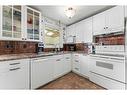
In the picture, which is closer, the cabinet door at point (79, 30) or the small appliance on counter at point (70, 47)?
the cabinet door at point (79, 30)

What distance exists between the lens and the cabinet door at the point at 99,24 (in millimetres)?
2820

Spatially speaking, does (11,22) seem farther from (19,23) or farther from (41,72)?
(41,72)

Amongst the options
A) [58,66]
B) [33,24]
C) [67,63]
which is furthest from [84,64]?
[33,24]

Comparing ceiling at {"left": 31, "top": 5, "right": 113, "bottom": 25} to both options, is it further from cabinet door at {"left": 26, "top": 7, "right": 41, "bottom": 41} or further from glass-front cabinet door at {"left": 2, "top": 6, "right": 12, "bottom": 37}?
glass-front cabinet door at {"left": 2, "top": 6, "right": 12, "bottom": 37}

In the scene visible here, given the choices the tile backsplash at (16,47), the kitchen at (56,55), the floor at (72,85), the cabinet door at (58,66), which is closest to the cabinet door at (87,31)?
the kitchen at (56,55)

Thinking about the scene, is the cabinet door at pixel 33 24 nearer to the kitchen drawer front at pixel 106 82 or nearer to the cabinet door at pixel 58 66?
the cabinet door at pixel 58 66

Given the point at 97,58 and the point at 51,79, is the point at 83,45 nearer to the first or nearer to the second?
the point at 97,58

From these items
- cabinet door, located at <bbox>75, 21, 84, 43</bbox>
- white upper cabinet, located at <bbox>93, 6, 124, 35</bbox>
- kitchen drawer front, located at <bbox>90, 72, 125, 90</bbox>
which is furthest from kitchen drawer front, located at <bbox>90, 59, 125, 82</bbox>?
cabinet door, located at <bbox>75, 21, 84, 43</bbox>

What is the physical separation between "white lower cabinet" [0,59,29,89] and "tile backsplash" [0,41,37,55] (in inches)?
27.5

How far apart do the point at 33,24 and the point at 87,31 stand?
1.84m

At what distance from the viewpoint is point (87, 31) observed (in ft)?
11.4

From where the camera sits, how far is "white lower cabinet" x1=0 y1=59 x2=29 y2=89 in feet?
5.19

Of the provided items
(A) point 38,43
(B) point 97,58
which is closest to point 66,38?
(A) point 38,43

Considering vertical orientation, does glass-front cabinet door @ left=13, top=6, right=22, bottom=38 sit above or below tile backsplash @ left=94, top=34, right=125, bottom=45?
above
